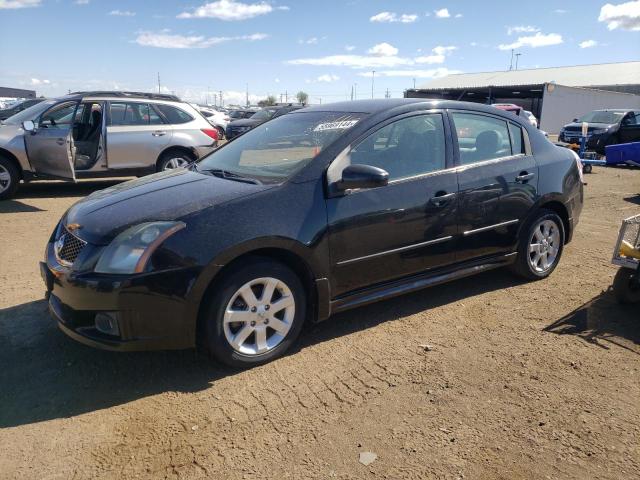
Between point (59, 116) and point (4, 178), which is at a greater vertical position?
point (59, 116)

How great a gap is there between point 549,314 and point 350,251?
1.85 m

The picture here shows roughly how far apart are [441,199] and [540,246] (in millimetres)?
1503

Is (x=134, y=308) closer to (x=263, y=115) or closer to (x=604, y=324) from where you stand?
(x=604, y=324)

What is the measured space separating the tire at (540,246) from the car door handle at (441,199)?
41.8 inches

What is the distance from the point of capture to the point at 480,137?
14.5ft

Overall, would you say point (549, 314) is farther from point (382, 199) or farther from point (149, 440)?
point (149, 440)

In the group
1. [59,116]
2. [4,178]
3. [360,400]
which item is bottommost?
[360,400]

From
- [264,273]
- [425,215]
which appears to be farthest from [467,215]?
[264,273]

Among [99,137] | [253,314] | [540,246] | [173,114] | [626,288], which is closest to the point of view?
[253,314]

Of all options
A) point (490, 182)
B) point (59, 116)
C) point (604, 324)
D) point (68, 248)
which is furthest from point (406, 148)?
point (59, 116)

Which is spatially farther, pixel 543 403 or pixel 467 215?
pixel 467 215

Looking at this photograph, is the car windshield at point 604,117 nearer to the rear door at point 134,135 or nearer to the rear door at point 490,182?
the rear door at point 134,135

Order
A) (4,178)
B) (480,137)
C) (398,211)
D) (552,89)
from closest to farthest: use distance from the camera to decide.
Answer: (398,211) < (480,137) < (4,178) < (552,89)

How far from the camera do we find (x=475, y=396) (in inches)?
118
